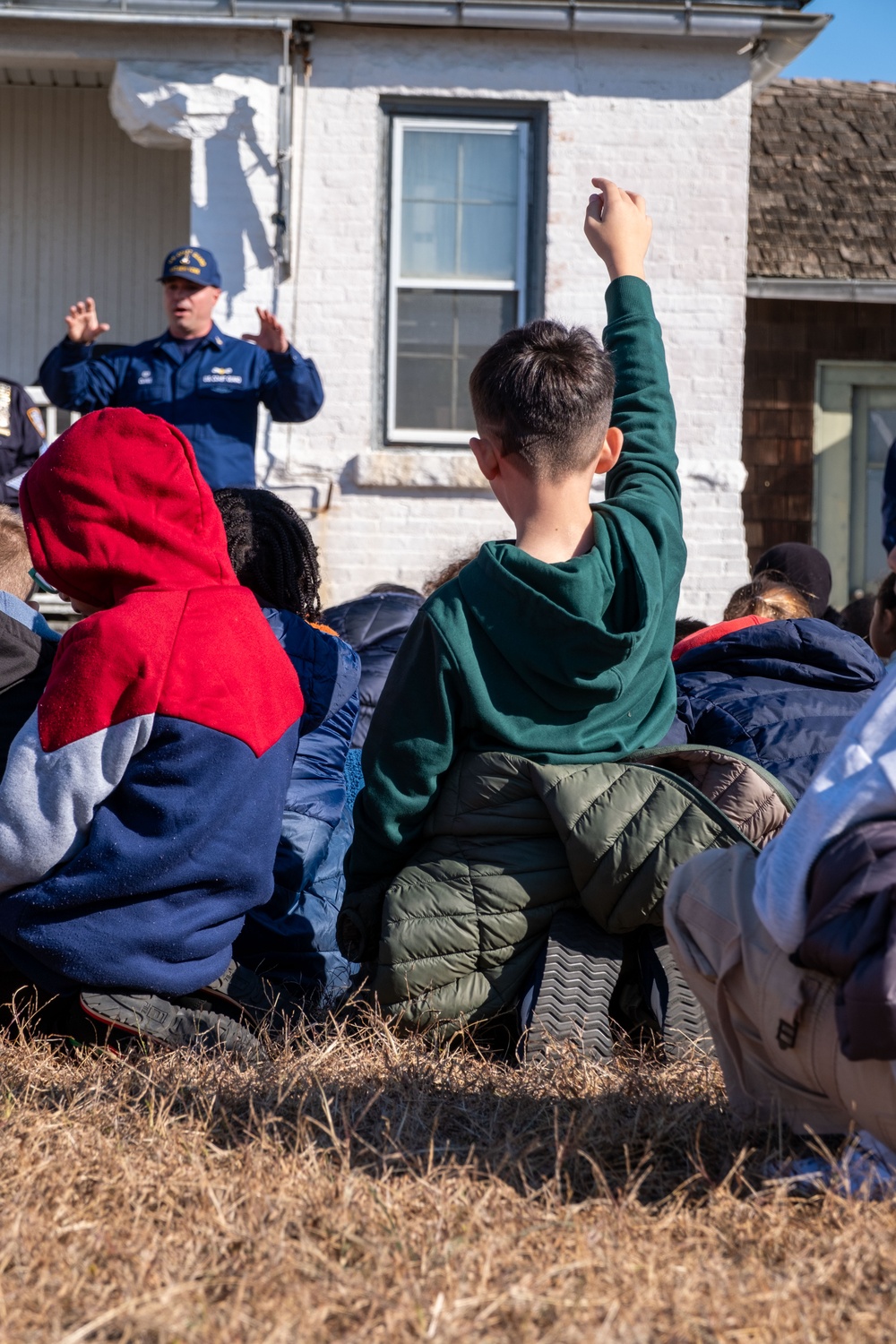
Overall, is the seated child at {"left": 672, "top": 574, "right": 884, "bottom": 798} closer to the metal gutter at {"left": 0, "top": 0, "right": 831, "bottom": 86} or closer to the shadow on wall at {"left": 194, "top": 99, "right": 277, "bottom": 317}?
the shadow on wall at {"left": 194, "top": 99, "right": 277, "bottom": 317}

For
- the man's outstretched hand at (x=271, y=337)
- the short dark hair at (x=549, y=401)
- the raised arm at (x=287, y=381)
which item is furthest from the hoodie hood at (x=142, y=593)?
the raised arm at (x=287, y=381)

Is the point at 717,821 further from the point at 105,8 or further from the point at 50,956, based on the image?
the point at 105,8

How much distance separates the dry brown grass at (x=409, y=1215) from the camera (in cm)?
163

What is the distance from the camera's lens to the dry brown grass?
5.35 ft

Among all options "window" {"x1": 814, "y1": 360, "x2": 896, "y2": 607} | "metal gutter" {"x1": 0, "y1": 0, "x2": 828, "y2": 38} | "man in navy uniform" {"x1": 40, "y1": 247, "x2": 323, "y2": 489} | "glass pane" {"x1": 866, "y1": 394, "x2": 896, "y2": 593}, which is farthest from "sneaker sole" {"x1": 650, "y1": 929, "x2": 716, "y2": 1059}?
"glass pane" {"x1": 866, "y1": 394, "x2": 896, "y2": 593}

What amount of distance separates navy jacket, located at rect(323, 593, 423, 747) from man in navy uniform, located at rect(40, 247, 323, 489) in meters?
2.66

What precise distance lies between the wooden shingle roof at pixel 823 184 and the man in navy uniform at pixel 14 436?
5.14 m

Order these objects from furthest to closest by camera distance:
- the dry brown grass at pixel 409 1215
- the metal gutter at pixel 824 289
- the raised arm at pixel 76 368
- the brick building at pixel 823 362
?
the brick building at pixel 823 362 < the metal gutter at pixel 824 289 < the raised arm at pixel 76 368 < the dry brown grass at pixel 409 1215

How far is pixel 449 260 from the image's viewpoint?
336 inches

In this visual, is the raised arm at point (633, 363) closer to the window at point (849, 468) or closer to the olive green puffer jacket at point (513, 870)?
the olive green puffer jacket at point (513, 870)

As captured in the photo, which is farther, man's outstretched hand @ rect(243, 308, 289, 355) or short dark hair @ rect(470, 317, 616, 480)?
man's outstretched hand @ rect(243, 308, 289, 355)

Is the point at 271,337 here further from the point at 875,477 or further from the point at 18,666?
the point at 875,477

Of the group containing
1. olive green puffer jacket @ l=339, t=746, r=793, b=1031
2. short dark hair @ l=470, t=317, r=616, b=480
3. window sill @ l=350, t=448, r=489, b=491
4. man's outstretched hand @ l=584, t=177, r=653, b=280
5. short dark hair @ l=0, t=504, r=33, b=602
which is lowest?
olive green puffer jacket @ l=339, t=746, r=793, b=1031

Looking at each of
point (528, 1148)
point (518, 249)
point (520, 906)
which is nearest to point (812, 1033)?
point (528, 1148)
